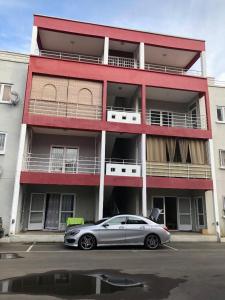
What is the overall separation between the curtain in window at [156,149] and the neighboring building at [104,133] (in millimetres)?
62

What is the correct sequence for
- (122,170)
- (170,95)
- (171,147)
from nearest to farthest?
(122,170) < (171,147) < (170,95)

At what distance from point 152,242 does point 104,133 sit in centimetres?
672

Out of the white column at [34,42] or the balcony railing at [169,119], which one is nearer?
the white column at [34,42]

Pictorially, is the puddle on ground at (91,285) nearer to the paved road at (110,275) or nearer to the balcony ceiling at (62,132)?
the paved road at (110,275)

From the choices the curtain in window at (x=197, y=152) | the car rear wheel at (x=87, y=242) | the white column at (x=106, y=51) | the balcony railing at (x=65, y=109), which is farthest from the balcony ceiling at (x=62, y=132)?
the car rear wheel at (x=87, y=242)

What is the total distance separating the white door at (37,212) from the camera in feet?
55.4

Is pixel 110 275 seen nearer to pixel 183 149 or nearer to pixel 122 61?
pixel 183 149

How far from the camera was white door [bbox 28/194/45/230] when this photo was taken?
1689 centimetres

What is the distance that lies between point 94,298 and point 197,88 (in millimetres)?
15516

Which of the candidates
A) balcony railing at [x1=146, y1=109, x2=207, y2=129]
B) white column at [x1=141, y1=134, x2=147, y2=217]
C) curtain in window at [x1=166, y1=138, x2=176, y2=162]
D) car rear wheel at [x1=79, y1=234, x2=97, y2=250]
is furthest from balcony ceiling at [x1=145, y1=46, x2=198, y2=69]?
car rear wheel at [x1=79, y1=234, x2=97, y2=250]

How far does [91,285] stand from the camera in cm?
632

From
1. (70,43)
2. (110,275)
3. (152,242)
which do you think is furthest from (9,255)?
(70,43)

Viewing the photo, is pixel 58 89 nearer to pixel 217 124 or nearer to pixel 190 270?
pixel 217 124

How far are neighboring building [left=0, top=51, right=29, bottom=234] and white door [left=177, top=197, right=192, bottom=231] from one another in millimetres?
10626
